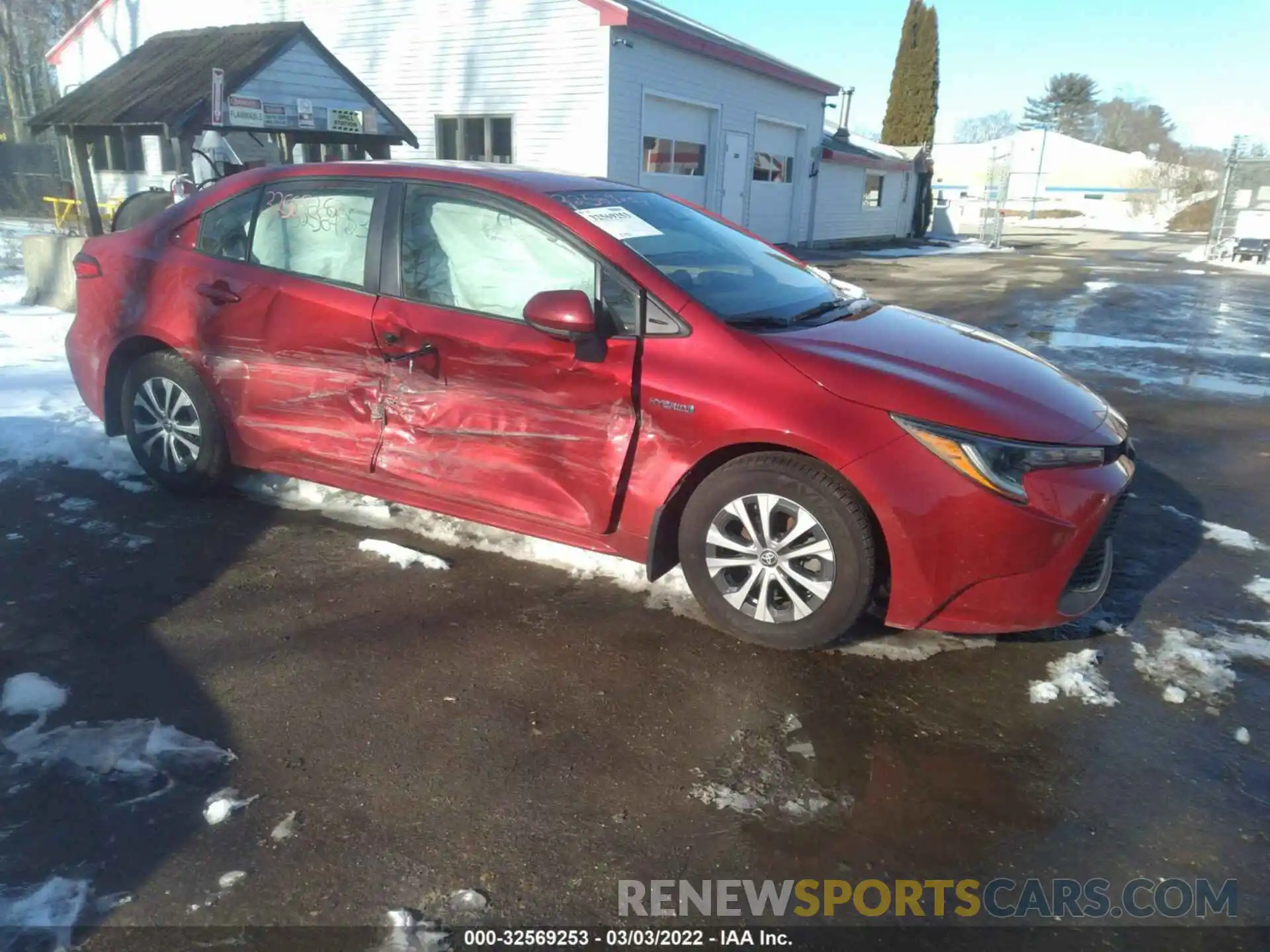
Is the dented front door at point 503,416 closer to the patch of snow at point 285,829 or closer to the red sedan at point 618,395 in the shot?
the red sedan at point 618,395

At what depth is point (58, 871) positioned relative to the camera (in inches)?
85.9

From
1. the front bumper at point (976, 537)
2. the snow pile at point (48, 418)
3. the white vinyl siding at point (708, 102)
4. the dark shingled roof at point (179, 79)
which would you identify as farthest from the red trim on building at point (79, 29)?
the front bumper at point (976, 537)

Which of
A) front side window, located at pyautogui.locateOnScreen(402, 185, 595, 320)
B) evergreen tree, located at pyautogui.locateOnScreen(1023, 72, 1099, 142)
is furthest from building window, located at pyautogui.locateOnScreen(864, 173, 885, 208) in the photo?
evergreen tree, located at pyautogui.locateOnScreen(1023, 72, 1099, 142)

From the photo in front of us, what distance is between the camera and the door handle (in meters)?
4.23

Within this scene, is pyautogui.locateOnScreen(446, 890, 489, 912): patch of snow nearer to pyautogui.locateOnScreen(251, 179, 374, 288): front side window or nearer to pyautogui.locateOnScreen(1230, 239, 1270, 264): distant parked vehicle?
pyautogui.locateOnScreen(251, 179, 374, 288): front side window

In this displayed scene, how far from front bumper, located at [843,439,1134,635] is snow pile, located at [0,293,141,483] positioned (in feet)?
13.4

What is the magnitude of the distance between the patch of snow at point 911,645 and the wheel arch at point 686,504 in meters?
0.30

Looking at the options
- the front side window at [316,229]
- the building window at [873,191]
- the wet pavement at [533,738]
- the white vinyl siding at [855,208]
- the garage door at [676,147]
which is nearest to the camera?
the wet pavement at [533,738]

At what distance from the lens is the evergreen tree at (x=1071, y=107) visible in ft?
310

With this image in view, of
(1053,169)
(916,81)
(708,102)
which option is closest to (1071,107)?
(1053,169)

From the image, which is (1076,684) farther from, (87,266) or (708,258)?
(87,266)

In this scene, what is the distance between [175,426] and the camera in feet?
14.8

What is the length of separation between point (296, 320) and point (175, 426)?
3.31 feet

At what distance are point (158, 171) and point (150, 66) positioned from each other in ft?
16.3
